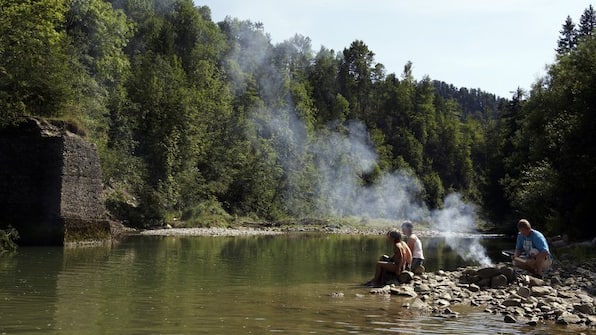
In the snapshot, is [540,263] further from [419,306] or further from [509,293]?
[419,306]

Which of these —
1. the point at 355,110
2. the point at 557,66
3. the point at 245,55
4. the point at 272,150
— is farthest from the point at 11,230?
the point at 355,110

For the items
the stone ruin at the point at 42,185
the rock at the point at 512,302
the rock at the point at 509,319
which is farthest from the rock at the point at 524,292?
the stone ruin at the point at 42,185

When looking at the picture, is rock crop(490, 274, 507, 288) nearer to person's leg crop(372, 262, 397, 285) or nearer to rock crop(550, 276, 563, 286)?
rock crop(550, 276, 563, 286)

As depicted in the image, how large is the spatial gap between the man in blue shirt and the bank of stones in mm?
417

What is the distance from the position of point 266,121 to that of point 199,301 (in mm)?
62526

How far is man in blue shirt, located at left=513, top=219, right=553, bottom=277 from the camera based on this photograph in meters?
17.5

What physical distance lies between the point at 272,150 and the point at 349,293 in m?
56.0

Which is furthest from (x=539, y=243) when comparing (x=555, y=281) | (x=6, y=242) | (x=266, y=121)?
(x=266, y=121)

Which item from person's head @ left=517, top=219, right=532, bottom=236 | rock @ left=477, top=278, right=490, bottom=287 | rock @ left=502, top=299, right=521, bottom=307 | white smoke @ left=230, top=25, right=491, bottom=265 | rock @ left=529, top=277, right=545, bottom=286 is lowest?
rock @ left=502, top=299, right=521, bottom=307

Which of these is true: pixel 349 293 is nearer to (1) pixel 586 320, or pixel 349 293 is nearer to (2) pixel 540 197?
(1) pixel 586 320

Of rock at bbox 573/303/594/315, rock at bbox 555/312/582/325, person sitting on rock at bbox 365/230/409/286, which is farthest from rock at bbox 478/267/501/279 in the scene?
rock at bbox 555/312/582/325

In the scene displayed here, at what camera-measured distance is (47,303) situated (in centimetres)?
1283

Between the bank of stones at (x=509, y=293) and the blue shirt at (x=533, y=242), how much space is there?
2.71 feet

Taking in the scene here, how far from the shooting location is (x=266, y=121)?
7581 centimetres
